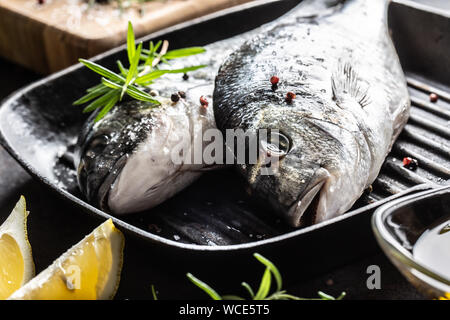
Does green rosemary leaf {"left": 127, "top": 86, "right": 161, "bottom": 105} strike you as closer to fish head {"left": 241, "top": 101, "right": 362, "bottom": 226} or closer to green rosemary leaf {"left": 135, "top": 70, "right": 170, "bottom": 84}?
green rosemary leaf {"left": 135, "top": 70, "right": 170, "bottom": 84}

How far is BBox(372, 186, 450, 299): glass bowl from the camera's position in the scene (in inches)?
46.0

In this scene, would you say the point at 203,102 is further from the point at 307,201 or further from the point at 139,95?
the point at 307,201

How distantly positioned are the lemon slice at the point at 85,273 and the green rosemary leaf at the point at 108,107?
510mm

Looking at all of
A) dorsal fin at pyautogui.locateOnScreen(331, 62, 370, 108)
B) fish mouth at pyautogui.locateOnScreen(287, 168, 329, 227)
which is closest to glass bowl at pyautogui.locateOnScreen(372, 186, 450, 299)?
fish mouth at pyautogui.locateOnScreen(287, 168, 329, 227)

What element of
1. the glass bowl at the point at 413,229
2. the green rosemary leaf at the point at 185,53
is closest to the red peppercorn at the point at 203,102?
the green rosemary leaf at the point at 185,53

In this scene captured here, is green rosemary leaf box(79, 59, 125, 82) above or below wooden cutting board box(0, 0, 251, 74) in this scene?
above

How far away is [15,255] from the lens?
5.00ft

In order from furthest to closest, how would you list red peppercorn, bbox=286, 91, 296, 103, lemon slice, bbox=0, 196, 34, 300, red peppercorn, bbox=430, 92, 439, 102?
red peppercorn, bbox=430, 92, 439, 102
red peppercorn, bbox=286, 91, 296, 103
lemon slice, bbox=0, 196, 34, 300

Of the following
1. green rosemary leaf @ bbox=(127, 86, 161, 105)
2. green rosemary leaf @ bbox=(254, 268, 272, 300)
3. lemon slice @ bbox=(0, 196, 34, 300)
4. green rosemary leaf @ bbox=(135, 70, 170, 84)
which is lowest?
lemon slice @ bbox=(0, 196, 34, 300)

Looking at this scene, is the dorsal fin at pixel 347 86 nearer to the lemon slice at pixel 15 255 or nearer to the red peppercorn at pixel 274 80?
the red peppercorn at pixel 274 80

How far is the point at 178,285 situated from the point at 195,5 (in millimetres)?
1782

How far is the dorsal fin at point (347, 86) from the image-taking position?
5.74 feet

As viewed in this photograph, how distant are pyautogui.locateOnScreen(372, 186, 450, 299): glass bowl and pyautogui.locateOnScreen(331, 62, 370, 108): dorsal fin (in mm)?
455
